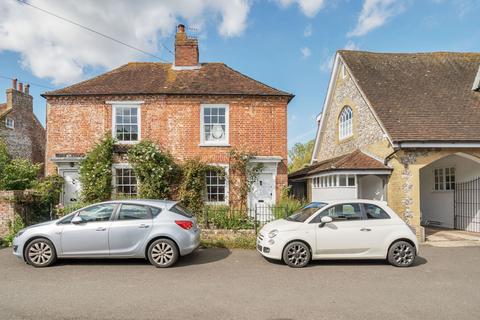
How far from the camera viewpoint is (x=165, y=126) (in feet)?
41.2

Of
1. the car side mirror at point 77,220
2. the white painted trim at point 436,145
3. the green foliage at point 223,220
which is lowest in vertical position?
the green foliage at point 223,220

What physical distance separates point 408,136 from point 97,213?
34.0ft

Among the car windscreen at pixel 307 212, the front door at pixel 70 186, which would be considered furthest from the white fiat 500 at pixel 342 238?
the front door at pixel 70 186

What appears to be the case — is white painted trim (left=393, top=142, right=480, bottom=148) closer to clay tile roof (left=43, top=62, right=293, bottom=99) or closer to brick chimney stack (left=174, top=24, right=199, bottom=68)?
clay tile roof (left=43, top=62, right=293, bottom=99)

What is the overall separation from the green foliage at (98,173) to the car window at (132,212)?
17.0ft

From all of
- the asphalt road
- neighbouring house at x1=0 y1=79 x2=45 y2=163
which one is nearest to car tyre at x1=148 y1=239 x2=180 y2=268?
the asphalt road

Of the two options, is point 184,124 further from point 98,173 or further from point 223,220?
point 223,220

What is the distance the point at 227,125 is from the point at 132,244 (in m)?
7.09

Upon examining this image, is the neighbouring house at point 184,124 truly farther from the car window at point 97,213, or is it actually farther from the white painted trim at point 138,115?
the car window at point 97,213

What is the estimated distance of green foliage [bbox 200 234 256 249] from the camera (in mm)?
8898

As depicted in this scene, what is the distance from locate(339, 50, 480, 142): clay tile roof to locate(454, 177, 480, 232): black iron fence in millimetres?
2600

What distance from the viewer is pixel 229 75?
1411cm

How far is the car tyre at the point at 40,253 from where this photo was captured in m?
6.68

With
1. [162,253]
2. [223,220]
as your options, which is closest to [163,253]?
[162,253]
